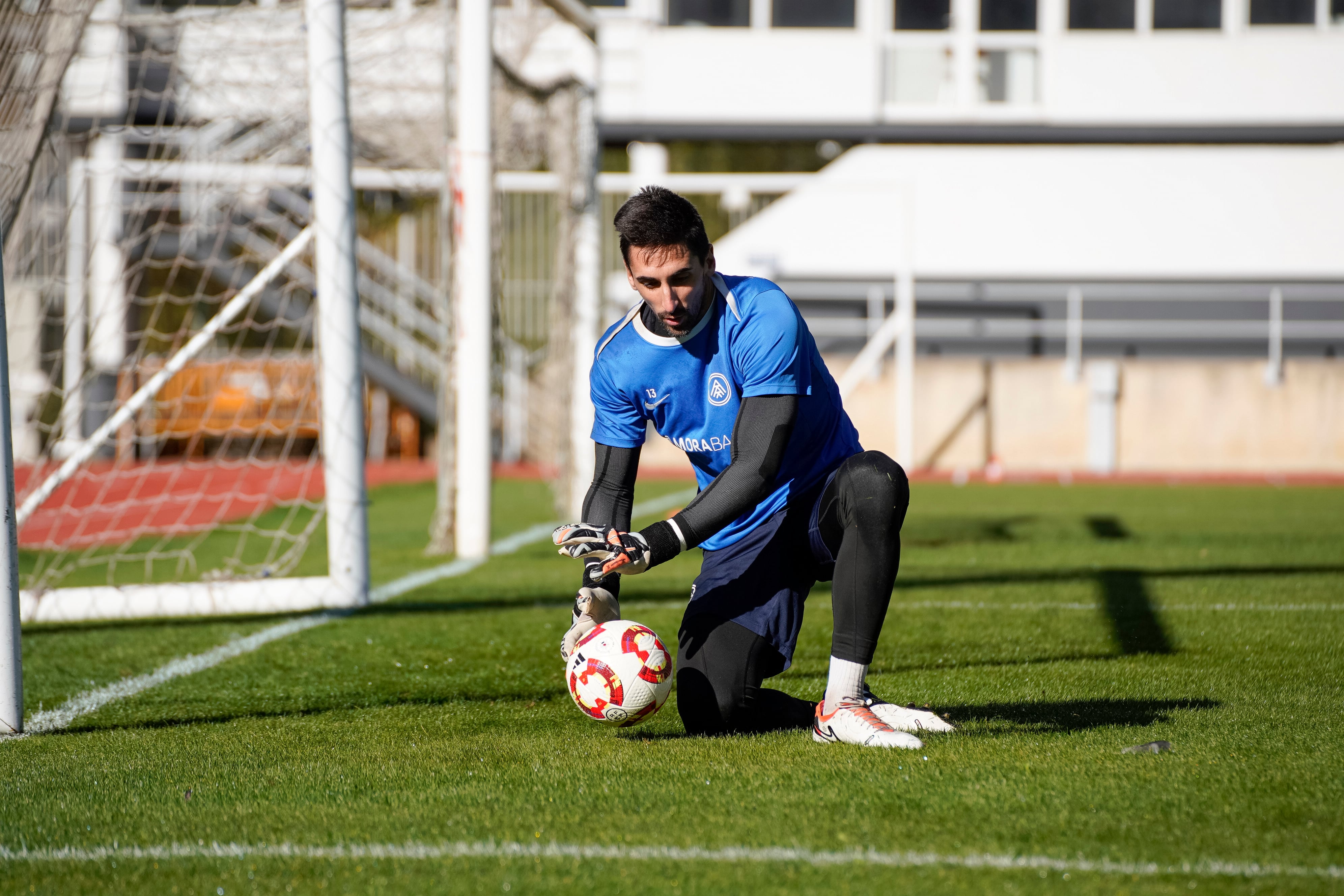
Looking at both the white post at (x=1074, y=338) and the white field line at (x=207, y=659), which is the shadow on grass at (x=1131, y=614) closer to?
the white field line at (x=207, y=659)

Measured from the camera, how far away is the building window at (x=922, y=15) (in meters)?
20.5

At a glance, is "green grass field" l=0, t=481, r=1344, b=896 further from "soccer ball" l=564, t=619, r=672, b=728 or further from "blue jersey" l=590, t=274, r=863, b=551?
"blue jersey" l=590, t=274, r=863, b=551

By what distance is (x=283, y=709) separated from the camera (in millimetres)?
4160

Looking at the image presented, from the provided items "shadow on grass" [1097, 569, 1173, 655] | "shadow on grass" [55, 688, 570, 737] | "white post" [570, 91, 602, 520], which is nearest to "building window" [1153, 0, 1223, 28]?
"white post" [570, 91, 602, 520]

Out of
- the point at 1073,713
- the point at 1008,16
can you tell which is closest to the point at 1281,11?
the point at 1008,16

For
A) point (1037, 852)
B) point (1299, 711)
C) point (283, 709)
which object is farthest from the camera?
point (283, 709)

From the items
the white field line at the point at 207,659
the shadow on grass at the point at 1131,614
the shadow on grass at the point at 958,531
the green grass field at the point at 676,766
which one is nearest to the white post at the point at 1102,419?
the shadow on grass at the point at 958,531

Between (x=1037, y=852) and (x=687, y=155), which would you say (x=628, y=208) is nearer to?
(x=1037, y=852)

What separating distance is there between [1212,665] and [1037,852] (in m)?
2.39

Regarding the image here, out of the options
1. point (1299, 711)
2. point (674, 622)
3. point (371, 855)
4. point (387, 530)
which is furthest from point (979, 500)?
point (371, 855)

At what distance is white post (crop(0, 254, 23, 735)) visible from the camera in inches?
144

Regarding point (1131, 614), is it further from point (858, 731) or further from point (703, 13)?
point (703, 13)

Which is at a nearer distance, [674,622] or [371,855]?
[371,855]

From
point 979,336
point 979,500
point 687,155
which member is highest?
point 687,155
